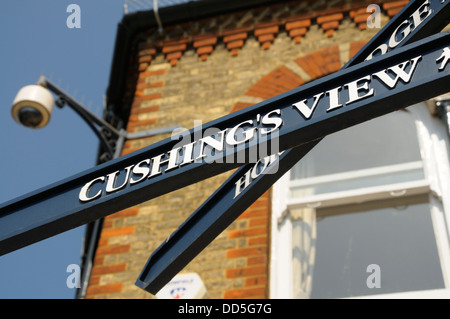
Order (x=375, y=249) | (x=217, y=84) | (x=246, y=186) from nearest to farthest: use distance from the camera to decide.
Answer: (x=246, y=186), (x=375, y=249), (x=217, y=84)

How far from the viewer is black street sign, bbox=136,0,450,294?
10.7 feet

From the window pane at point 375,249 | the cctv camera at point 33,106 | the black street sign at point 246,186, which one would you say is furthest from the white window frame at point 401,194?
the black street sign at point 246,186

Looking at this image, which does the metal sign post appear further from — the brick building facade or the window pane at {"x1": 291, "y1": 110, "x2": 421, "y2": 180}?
the window pane at {"x1": 291, "y1": 110, "x2": 421, "y2": 180}

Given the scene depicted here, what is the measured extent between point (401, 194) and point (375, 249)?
560 millimetres

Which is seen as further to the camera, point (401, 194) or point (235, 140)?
point (401, 194)

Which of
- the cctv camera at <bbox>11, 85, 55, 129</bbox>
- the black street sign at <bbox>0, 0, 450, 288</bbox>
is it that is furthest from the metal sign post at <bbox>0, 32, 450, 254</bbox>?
the cctv camera at <bbox>11, 85, 55, 129</bbox>

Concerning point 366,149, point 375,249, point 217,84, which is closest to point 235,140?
point 375,249

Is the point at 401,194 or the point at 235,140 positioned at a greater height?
the point at 401,194

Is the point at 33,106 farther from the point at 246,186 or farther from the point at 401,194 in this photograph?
the point at 246,186

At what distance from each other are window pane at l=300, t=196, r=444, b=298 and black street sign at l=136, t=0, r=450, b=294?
253 cm

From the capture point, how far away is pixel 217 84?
297 inches

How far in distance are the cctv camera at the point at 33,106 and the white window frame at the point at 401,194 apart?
2.23m

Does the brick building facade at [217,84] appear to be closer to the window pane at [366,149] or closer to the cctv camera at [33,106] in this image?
the window pane at [366,149]

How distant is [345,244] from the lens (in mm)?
6023
